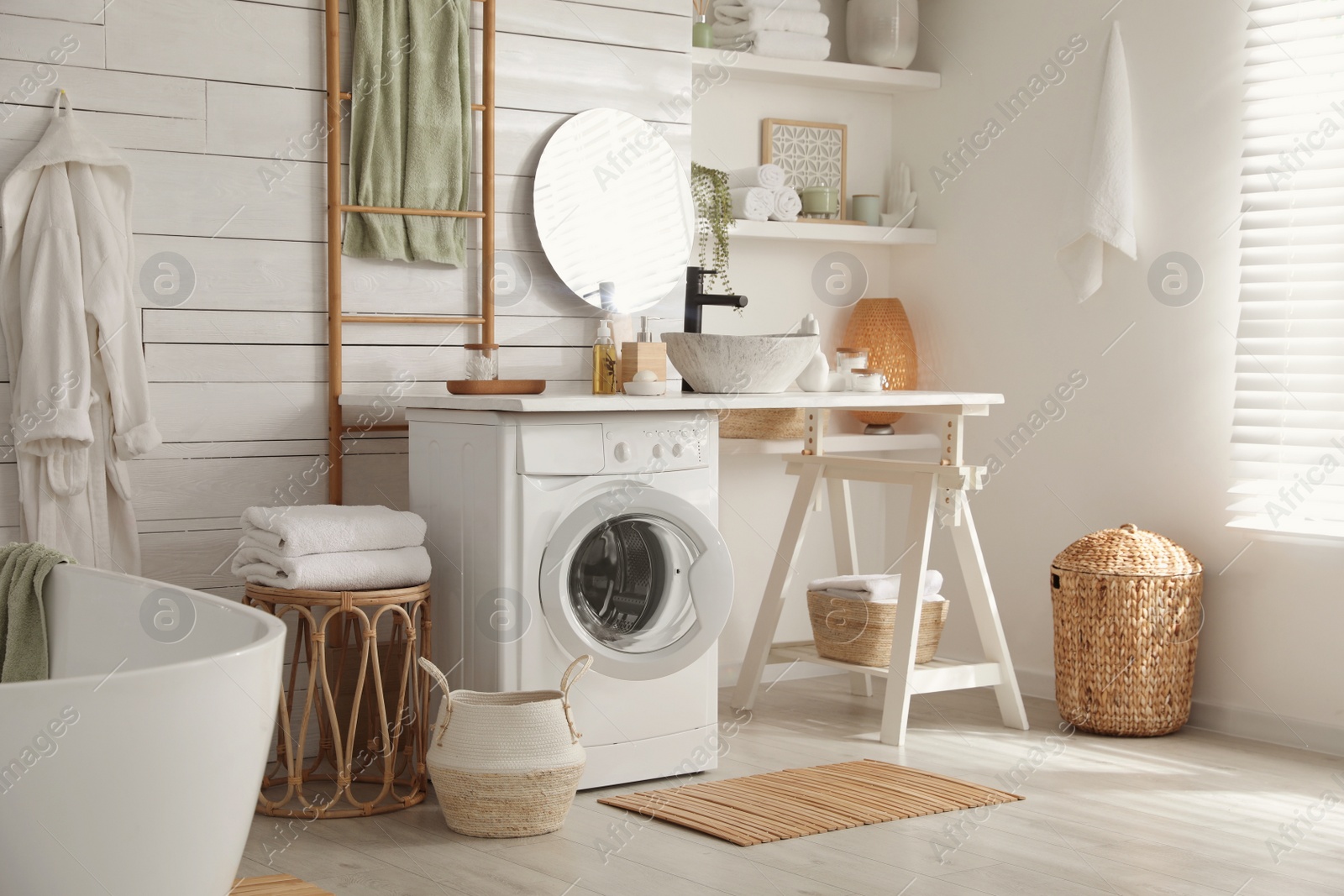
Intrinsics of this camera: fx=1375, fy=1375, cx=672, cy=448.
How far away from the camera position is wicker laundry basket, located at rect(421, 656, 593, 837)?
2600 mm

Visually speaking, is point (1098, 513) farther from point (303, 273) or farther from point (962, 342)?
point (303, 273)

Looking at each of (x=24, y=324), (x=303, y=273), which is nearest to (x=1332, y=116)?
(x=303, y=273)

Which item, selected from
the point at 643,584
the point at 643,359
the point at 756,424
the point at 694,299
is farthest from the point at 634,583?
the point at 756,424

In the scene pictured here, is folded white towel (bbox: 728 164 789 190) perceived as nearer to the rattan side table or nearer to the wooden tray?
the wooden tray

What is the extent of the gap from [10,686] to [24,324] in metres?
1.37

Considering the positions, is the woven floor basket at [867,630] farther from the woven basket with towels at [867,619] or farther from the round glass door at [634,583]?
the round glass door at [634,583]

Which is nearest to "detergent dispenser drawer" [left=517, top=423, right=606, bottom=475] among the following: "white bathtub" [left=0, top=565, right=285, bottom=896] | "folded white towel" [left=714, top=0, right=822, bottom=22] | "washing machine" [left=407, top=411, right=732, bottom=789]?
"washing machine" [left=407, top=411, right=732, bottom=789]

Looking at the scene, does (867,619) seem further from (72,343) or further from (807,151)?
(72,343)

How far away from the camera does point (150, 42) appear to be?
2.99 metres

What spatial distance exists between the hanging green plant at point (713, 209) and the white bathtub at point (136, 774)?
218 centimetres

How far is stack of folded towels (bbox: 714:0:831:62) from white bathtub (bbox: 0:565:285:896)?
2.63m

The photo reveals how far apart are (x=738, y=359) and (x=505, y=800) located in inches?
42.8

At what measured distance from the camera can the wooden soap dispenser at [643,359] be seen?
3.07 metres

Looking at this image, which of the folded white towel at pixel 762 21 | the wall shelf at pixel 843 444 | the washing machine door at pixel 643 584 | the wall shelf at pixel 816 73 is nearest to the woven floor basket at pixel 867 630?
the wall shelf at pixel 843 444
